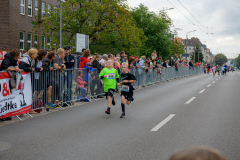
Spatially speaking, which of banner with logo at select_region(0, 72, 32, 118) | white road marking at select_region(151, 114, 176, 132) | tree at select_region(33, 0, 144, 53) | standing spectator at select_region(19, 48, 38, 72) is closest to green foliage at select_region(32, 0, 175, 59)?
tree at select_region(33, 0, 144, 53)

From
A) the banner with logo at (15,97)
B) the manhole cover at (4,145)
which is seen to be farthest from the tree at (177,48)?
the manhole cover at (4,145)

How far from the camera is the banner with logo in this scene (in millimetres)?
8820

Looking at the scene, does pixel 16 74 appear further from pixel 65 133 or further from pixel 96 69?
pixel 96 69

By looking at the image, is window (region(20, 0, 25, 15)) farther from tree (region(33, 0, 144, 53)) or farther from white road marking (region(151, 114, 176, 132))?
white road marking (region(151, 114, 176, 132))

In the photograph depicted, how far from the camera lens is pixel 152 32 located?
5934 cm

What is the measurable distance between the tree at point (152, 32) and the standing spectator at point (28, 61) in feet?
158

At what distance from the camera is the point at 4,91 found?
887 centimetres

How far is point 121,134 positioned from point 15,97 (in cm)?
376

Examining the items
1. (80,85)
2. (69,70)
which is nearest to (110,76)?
(69,70)

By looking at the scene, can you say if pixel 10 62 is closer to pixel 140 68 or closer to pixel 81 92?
pixel 81 92

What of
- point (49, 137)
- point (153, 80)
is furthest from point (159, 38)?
point (49, 137)

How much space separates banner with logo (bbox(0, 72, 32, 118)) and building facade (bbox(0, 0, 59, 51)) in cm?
2391

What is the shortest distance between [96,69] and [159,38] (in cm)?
4457

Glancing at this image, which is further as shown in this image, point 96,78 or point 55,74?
point 96,78
